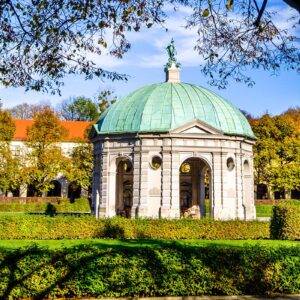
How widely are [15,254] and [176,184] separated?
17.1 meters

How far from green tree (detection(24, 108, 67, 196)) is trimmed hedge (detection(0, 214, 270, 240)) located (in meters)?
30.2

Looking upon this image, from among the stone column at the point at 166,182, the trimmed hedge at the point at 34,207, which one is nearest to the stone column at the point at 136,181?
the stone column at the point at 166,182

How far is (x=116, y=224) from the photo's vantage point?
67.7 feet

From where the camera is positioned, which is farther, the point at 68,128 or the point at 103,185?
the point at 68,128

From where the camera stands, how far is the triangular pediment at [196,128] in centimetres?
2730

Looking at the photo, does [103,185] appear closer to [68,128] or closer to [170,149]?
[170,149]

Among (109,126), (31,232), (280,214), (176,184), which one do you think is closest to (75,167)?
(109,126)

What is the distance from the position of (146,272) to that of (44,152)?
4343 centimetres

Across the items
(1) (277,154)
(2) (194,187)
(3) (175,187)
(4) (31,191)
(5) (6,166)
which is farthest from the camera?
(4) (31,191)

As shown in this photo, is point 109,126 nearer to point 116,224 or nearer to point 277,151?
point 116,224

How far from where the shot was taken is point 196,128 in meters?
27.5

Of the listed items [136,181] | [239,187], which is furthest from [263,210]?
[136,181]

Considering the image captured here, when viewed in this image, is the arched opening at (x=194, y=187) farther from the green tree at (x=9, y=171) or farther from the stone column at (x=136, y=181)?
the green tree at (x=9, y=171)

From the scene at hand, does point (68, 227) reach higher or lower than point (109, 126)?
lower
